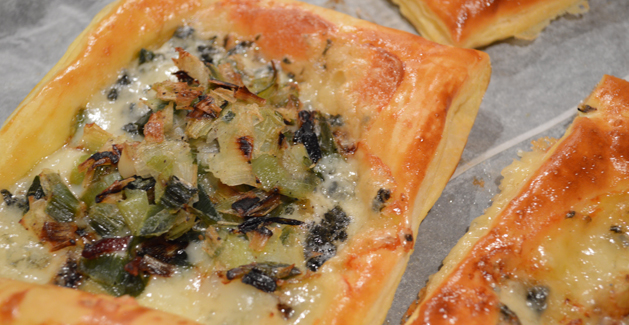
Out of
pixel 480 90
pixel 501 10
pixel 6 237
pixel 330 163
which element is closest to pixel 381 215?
pixel 330 163

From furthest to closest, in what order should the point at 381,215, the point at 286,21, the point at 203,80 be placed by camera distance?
the point at 286,21 → the point at 203,80 → the point at 381,215

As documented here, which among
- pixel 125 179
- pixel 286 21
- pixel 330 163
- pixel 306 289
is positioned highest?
pixel 286 21

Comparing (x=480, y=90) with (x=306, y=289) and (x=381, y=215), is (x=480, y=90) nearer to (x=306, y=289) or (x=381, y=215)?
(x=381, y=215)

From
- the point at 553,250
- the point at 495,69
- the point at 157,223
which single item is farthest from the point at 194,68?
the point at 495,69

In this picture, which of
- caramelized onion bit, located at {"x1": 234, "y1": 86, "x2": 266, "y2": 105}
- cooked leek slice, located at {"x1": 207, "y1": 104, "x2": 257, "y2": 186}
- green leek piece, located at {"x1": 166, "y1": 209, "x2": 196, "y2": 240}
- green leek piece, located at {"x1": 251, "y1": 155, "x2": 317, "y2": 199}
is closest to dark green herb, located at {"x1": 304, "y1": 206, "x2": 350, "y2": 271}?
green leek piece, located at {"x1": 251, "y1": 155, "x2": 317, "y2": 199}

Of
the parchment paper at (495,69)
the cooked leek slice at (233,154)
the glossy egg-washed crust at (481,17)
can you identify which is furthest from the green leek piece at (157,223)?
the glossy egg-washed crust at (481,17)
